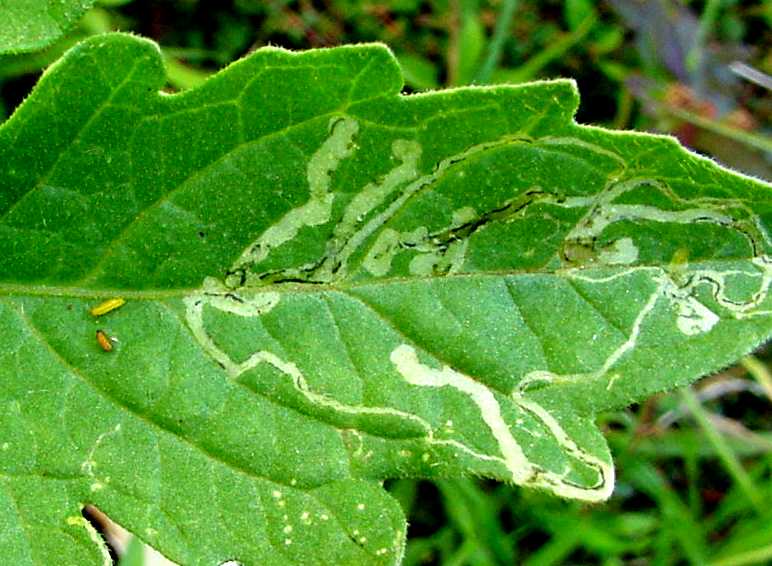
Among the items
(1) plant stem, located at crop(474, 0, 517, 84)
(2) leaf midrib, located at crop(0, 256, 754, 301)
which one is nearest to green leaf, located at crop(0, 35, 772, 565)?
(2) leaf midrib, located at crop(0, 256, 754, 301)

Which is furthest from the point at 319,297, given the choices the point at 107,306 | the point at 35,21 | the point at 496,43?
the point at 496,43

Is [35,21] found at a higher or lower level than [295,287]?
higher

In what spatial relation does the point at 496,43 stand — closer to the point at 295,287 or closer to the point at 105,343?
the point at 295,287

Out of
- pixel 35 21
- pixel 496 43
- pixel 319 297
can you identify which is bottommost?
pixel 496 43

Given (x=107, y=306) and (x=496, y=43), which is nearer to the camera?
(x=107, y=306)

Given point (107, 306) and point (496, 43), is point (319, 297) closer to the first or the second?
point (107, 306)

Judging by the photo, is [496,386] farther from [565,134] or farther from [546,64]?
[546,64]
